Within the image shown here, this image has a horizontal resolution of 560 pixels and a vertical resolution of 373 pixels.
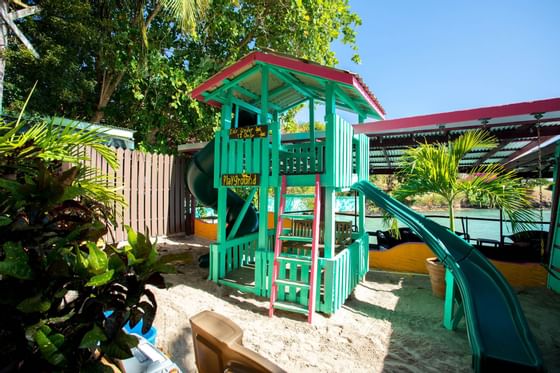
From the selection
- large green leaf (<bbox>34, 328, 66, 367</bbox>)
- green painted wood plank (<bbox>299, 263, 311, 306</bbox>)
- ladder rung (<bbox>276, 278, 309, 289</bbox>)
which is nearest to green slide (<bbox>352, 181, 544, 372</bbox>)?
green painted wood plank (<bbox>299, 263, 311, 306</bbox>)

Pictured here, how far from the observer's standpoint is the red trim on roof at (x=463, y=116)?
3633 millimetres

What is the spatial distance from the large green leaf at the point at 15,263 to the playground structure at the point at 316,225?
3.06m

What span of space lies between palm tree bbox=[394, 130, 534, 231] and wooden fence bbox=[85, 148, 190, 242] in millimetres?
6554

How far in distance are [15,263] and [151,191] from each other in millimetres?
7873

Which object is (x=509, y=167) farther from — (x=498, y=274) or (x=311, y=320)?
(x=311, y=320)

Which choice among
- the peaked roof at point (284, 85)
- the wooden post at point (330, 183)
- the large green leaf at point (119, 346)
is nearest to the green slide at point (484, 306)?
the wooden post at point (330, 183)

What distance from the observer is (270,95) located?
5992mm

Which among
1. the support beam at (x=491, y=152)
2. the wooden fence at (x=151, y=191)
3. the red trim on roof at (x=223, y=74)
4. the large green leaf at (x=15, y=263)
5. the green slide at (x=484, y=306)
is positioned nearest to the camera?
the large green leaf at (x=15, y=263)

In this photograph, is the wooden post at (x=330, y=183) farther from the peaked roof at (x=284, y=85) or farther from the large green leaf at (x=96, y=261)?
the large green leaf at (x=96, y=261)

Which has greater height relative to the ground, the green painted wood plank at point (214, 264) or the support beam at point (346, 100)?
the support beam at point (346, 100)

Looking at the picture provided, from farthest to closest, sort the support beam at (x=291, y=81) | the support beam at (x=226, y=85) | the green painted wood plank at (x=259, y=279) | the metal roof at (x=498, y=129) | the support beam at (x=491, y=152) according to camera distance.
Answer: the support beam at (x=491, y=152) → the support beam at (x=226, y=85) → the support beam at (x=291, y=81) → the green painted wood plank at (x=259, y=279) → the metal roof at (x=498, y=129)

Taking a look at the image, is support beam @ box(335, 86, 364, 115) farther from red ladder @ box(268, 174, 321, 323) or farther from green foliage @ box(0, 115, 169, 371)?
green foliage @ box(0, 115, 169, 371)

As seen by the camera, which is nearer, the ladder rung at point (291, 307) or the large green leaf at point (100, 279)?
the large green leaf at point (100, 279)

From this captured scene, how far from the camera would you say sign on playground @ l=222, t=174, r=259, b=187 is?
471 centimetres
